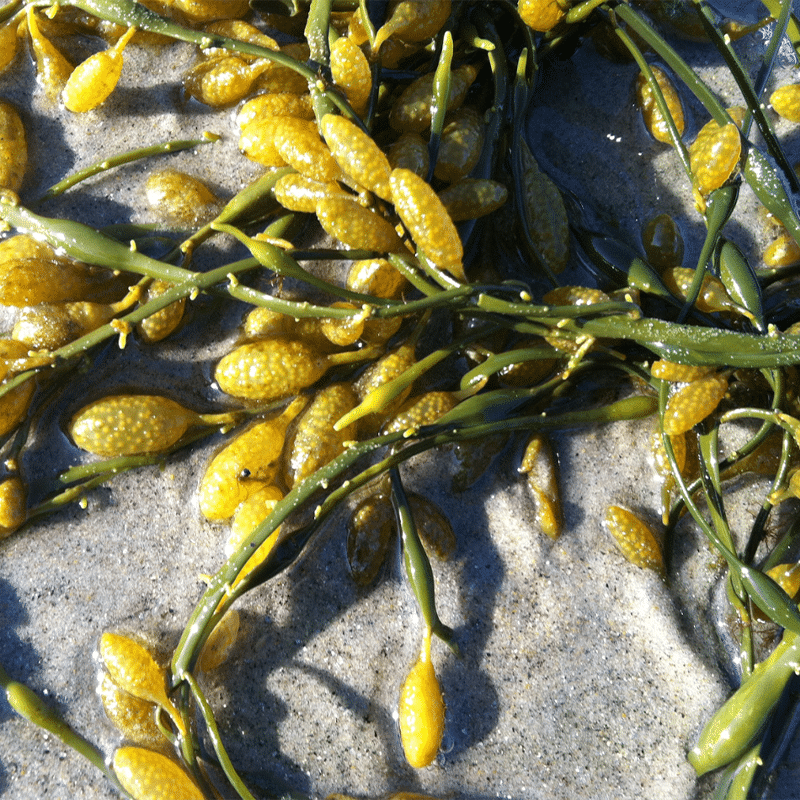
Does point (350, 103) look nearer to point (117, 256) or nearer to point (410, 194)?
point (410, 194)

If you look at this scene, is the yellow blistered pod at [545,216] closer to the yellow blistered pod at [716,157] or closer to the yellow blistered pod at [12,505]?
the yellow blistered pod at [716,157]

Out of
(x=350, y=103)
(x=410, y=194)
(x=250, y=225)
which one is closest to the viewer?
(x=410, y=194)

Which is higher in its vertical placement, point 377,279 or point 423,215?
point 423,215

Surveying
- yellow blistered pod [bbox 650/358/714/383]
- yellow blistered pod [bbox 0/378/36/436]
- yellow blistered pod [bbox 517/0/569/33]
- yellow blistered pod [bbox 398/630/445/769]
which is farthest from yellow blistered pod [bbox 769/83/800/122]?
yellow blistered pod [bbox 0/378/36/436]

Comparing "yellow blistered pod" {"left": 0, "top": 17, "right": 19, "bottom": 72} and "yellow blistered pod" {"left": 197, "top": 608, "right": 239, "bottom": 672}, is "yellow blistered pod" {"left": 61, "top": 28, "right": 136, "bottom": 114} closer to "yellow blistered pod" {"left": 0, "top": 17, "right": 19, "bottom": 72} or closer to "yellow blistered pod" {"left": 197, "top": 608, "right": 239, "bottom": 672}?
"yellow blistered pod" {"left": 0, "top": 17, "right": 19, "bottom": 72}

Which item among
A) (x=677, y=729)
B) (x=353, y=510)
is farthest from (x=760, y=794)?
(x=353, y=510)

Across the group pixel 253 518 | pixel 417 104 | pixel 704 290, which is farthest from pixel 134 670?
pixel 704 290

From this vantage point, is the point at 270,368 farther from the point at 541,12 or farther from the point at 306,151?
the point at 541,12
